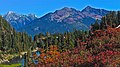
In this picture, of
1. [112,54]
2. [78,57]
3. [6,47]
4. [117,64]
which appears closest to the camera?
[117,64]

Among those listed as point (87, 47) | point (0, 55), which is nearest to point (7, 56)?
point (0, 55)

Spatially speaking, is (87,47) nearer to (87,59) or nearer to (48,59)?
(48,59)

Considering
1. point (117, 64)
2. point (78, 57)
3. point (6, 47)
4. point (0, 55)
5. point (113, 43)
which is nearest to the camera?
point (117, 64)

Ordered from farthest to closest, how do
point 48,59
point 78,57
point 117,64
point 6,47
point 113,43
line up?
point 6,47, point 48,59, point 113,43, point 78,57, point 117,64

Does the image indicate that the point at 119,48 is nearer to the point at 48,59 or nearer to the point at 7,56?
the point at 48,59

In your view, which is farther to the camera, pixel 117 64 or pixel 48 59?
pixel 48 59

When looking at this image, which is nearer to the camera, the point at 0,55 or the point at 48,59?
the point at 48,59

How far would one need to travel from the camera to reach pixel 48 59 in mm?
32438

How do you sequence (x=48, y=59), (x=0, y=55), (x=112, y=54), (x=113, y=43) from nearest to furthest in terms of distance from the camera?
(x=112, y=54) → (x=113, y=43) → (x=48, y=59) → (x=0, y=55)

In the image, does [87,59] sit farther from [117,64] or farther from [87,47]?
[87,47]

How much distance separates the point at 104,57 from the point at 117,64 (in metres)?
1.49

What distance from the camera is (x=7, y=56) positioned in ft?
582

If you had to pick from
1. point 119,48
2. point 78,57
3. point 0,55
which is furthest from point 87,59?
point 0,55

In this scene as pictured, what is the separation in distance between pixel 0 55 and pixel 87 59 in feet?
476
